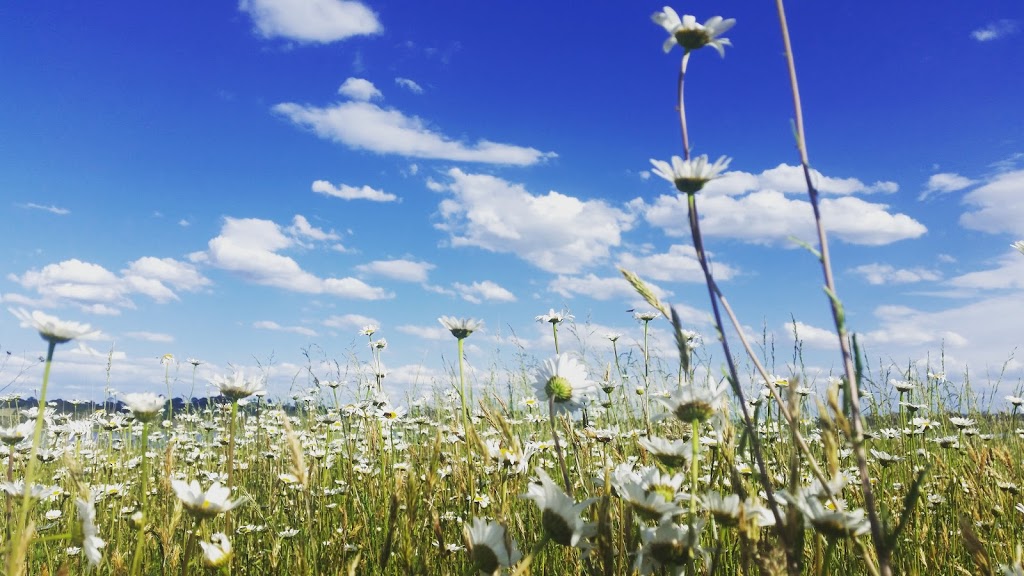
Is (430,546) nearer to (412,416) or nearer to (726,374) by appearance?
(726,374)

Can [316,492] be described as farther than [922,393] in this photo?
No

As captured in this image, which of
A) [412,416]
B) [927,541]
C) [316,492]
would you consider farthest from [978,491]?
[412,416]

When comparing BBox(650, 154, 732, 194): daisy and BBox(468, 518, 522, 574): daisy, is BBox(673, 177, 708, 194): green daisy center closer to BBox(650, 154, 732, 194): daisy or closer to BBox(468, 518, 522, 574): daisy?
BBox(650, 154, 732, 194): daisy

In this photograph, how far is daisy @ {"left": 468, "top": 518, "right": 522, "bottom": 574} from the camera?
1.33 meters

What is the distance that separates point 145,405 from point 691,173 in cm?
151

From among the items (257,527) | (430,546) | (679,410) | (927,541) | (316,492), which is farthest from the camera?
(316,492)

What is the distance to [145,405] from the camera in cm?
184

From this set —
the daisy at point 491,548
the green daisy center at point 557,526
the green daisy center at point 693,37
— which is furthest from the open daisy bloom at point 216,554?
the green daisy center at point 693,37

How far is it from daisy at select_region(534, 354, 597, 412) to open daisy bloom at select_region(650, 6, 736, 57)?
3.01 ft

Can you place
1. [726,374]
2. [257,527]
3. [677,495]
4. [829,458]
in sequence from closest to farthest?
[829,458] → [726,374] → [677,495] → [257,527]

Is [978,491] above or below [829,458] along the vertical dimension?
below

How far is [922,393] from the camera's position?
23.0 feet

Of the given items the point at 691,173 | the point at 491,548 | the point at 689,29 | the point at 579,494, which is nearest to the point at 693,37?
the point at 689,29

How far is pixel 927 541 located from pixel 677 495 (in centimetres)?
226
